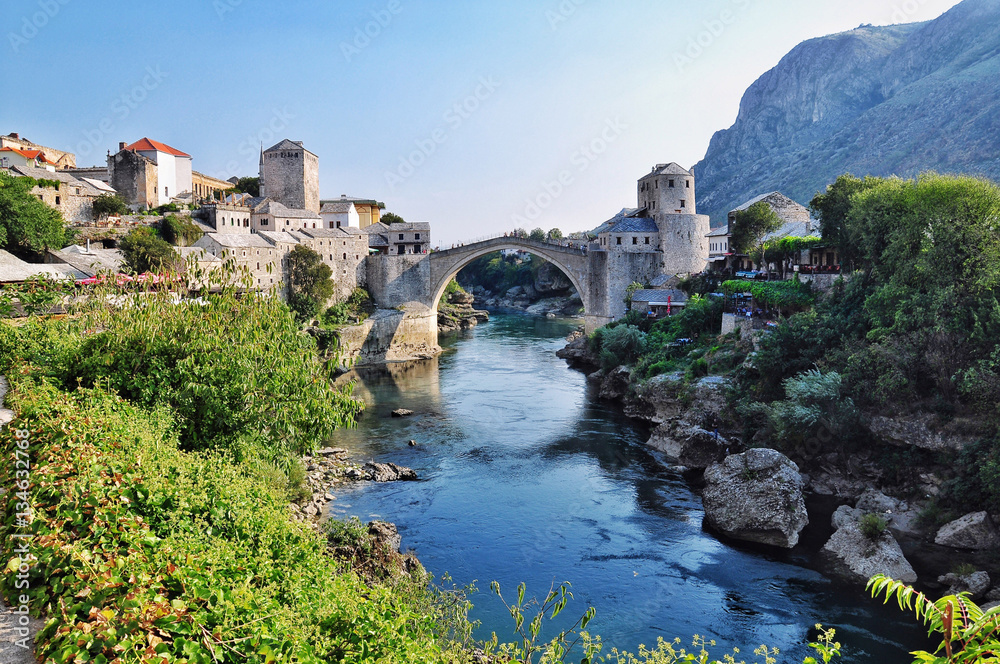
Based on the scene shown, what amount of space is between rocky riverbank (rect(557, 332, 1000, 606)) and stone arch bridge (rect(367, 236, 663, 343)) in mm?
19210

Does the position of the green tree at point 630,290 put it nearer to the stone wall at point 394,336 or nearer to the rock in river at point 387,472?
the stone wall at point 394,336

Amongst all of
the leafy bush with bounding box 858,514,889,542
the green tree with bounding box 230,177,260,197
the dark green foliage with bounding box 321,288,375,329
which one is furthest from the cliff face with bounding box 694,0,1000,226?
the green tree with bounding box 230,177,260,197

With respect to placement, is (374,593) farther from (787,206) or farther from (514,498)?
(787,206)

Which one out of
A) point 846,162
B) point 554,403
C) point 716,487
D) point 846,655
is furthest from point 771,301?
point 846,162

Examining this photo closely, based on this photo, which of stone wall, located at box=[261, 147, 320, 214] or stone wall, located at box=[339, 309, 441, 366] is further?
stone wall, located at box=[261, 147, 320, 214]

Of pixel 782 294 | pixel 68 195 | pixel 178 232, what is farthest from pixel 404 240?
pixel 782 294

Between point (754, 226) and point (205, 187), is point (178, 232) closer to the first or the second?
point (205, 187)

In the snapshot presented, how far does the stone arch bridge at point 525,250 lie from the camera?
134ft

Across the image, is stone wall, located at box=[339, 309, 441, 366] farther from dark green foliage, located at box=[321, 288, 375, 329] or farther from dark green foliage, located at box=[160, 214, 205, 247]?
dark green foliage, located at box=[160, 214, 205, 247]

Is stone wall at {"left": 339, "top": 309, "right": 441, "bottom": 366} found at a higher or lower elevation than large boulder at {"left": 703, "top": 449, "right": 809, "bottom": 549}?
higher

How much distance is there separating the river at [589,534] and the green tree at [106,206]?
20099mm

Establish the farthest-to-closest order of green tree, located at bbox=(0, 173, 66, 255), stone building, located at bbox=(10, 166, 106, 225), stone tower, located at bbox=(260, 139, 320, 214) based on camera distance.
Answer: stone tower, located at bbox=(260, 139, 320, 214) → stone building, located at bbox=(10, 166, 106, 225) → green tree, located at bbox=(0, 173, 66, 255)

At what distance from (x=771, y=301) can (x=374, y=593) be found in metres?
23.9

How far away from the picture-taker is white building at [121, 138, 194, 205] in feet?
148
